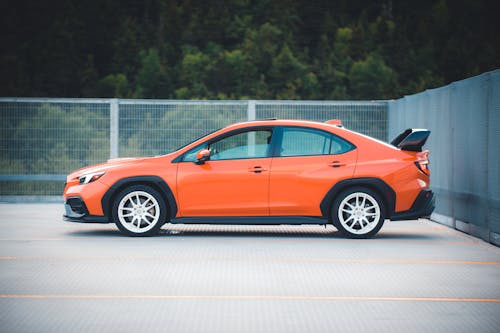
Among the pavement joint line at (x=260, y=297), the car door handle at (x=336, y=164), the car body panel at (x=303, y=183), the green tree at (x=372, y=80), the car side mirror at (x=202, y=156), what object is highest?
the green tree at (x=372, y=80)

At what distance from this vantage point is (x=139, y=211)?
12.7 m

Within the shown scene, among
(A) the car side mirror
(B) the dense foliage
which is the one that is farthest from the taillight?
(B) the dense foliage

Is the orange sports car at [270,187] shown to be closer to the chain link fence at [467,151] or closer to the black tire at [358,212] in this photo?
the black tire at [358,212]

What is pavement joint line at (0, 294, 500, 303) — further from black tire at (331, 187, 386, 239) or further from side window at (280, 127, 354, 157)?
side window at (280, 127, 354, 157)

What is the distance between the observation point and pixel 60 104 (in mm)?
21766

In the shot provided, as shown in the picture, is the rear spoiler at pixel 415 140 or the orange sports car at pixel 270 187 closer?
the orange sports car at pixel 270 187

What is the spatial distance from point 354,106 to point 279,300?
1394cm

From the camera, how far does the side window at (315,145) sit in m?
12.7

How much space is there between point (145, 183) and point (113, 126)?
9206 mm

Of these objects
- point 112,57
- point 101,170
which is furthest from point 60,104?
point 112,57

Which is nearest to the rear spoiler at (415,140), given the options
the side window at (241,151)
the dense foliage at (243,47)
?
the side window at (241,151)

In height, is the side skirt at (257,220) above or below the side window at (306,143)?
below

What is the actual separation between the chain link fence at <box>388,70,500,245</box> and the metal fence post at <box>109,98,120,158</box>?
774 centimetres

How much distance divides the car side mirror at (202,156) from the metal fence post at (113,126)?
937 centimetres
